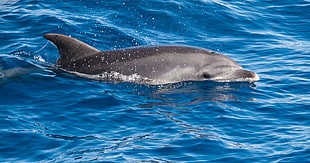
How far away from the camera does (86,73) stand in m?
13.0

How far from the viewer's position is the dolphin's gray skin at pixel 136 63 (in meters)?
13.0

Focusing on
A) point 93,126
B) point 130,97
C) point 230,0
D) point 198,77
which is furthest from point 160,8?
point 93,126

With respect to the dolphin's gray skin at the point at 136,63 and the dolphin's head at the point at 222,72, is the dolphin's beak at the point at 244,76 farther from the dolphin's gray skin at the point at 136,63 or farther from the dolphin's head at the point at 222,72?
the dolphin's gray skin at the point at 136,63

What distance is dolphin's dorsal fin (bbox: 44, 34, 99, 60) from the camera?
12742 millimetres

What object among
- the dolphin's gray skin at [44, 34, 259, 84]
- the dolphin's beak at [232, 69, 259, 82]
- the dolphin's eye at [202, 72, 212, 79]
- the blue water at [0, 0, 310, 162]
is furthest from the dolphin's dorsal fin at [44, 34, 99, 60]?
the dolphin's beak at [232, 69, 259, 82]

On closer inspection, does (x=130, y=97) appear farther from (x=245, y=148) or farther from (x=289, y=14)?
(x=289, y=14)

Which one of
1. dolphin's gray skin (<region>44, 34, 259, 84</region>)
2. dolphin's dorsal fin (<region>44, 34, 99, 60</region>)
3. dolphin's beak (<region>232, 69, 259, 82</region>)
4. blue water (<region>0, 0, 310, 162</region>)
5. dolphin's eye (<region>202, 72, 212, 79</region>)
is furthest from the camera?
dolphin's beak (<region>232, 69, 259, 82</region>)

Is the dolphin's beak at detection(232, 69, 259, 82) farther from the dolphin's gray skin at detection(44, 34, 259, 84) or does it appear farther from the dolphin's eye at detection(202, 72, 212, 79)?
the dolphin's gray skin at detection(44, 34, 259, 84)

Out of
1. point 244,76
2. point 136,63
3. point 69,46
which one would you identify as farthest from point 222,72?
point 69,46

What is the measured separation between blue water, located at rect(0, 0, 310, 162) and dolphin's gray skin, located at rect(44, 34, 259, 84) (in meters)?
0.29

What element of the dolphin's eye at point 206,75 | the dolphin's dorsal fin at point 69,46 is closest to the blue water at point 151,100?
the dolphin's eye at point 206,75

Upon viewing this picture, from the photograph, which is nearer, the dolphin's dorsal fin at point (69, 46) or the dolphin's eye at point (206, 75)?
the dolphin's dorsal fin at point (69, 46)

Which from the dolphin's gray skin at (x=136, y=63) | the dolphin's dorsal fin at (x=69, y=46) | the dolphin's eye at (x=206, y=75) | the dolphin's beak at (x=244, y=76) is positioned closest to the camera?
the dolphin's dorsal fin at (x=69, y=46)

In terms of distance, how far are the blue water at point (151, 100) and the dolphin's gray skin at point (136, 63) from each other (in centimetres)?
29
